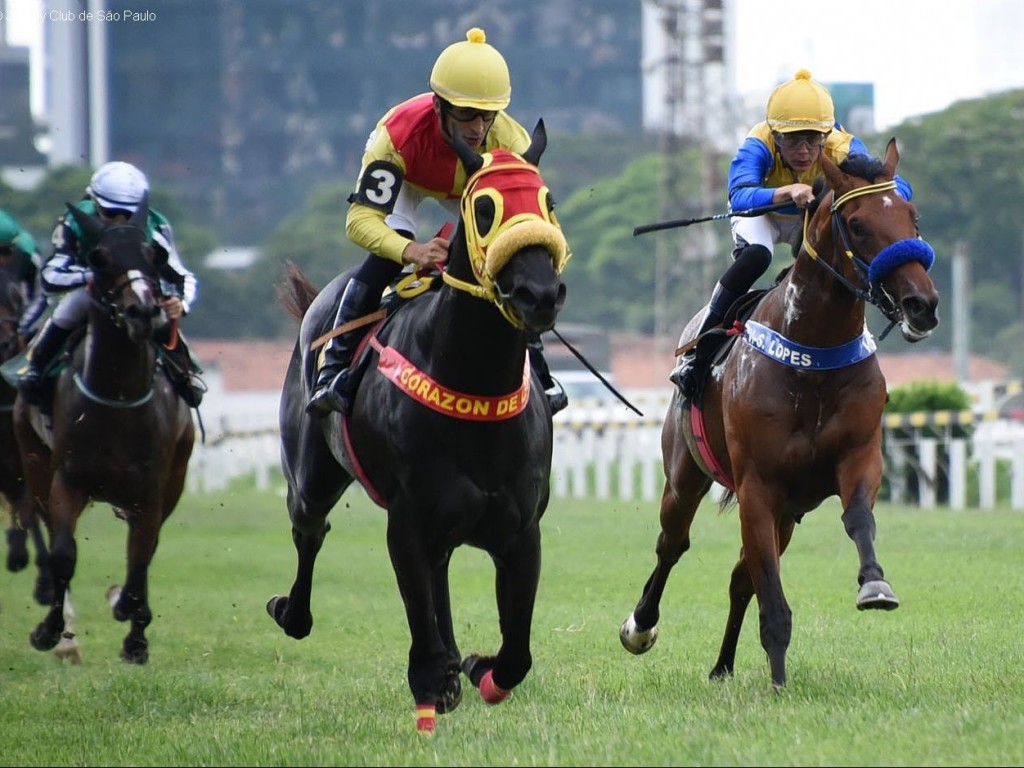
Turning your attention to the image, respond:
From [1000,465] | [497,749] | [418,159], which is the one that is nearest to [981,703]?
[497,749]

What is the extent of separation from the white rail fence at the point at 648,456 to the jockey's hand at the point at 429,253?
36.4ft

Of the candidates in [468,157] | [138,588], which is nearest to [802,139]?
[468,157]

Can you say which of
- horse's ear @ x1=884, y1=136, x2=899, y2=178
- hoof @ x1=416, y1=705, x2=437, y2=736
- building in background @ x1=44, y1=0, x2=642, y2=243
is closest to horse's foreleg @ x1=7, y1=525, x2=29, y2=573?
hoof @ x1=416, y1=705, x2=437, y2=736

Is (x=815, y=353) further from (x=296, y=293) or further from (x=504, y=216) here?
(x=296, y=293)

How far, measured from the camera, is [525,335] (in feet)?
21.8

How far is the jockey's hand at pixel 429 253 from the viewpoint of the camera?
6.89 meters

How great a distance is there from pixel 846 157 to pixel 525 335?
6.42 ft

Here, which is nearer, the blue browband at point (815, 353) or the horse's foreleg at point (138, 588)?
the blue browband at point (815, 353)

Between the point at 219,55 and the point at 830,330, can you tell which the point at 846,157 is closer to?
the point at 830,330

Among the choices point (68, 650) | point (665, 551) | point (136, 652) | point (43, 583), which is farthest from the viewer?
point (43, 583)

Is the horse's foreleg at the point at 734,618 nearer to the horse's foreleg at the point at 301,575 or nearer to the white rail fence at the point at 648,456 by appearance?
the horse's foreleg at the point at 301,575

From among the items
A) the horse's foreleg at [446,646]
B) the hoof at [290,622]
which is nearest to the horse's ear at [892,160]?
the horse's foreleg at [446,646]

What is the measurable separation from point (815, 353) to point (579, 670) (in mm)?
2156

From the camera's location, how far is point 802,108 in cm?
852
